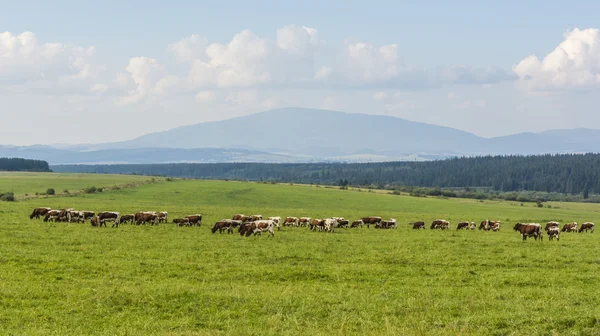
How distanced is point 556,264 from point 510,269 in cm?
273

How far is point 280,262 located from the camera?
2564 cm

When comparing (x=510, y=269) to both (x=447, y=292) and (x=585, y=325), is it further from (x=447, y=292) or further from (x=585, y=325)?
(x=585, y=325)

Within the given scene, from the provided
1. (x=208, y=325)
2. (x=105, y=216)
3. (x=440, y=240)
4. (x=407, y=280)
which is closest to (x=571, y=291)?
(x=407, y=280)

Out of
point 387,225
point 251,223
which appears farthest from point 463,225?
point 251,223

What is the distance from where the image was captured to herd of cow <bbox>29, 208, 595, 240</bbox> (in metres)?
38.4

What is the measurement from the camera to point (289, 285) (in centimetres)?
2048

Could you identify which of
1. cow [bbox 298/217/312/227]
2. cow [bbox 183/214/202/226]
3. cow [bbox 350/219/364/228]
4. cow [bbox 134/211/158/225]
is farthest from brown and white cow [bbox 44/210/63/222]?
cow [bbox 350/219/364/228]

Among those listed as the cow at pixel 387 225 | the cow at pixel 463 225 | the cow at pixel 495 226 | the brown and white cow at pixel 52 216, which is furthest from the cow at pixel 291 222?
the brown and white cow at pixel 52 216

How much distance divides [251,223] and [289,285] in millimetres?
17043

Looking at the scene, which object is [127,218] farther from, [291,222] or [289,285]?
[289,285]

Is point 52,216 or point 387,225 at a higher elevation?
point 52,216

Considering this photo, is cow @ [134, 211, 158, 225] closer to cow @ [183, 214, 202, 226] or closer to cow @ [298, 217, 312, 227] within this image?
cow @ [183, 214, 202, 226]

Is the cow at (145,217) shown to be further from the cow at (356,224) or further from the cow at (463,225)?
the cow at (463,225)

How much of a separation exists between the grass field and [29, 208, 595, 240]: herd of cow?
8.81 feet
